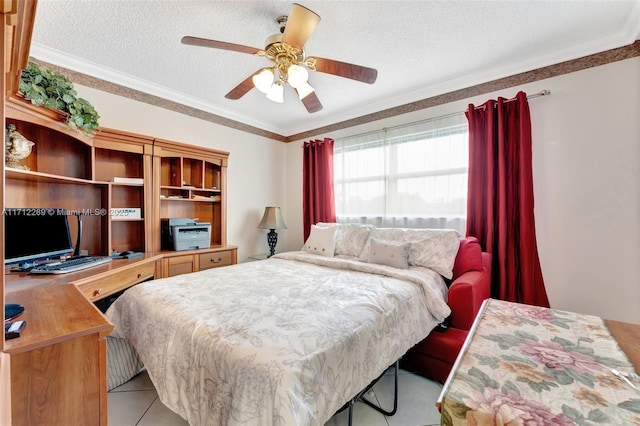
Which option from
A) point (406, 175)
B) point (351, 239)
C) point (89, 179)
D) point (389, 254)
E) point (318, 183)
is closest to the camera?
point (89, 179)

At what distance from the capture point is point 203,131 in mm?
3232

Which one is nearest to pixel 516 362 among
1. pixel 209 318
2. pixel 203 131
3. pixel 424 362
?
pixel 209 318

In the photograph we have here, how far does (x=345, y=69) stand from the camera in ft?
5.59

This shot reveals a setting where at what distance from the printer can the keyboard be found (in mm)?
706

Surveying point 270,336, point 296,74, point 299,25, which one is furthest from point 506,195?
point 270,336

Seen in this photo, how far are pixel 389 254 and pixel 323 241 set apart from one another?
0.85 metres

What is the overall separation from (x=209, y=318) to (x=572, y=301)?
111 inches

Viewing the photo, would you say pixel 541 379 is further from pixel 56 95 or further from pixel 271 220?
pixel 271 220

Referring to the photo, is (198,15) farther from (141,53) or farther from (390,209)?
(390,209)

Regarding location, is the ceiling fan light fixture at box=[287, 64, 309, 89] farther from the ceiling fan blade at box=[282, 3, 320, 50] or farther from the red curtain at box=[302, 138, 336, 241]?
the red curtain at box=[302, 138, 336, 241]

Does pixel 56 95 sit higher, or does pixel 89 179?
pixel 56 95

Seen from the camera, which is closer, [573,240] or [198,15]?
[198,15]

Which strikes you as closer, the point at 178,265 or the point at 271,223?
the point at 178,265

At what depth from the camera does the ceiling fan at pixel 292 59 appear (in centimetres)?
143
